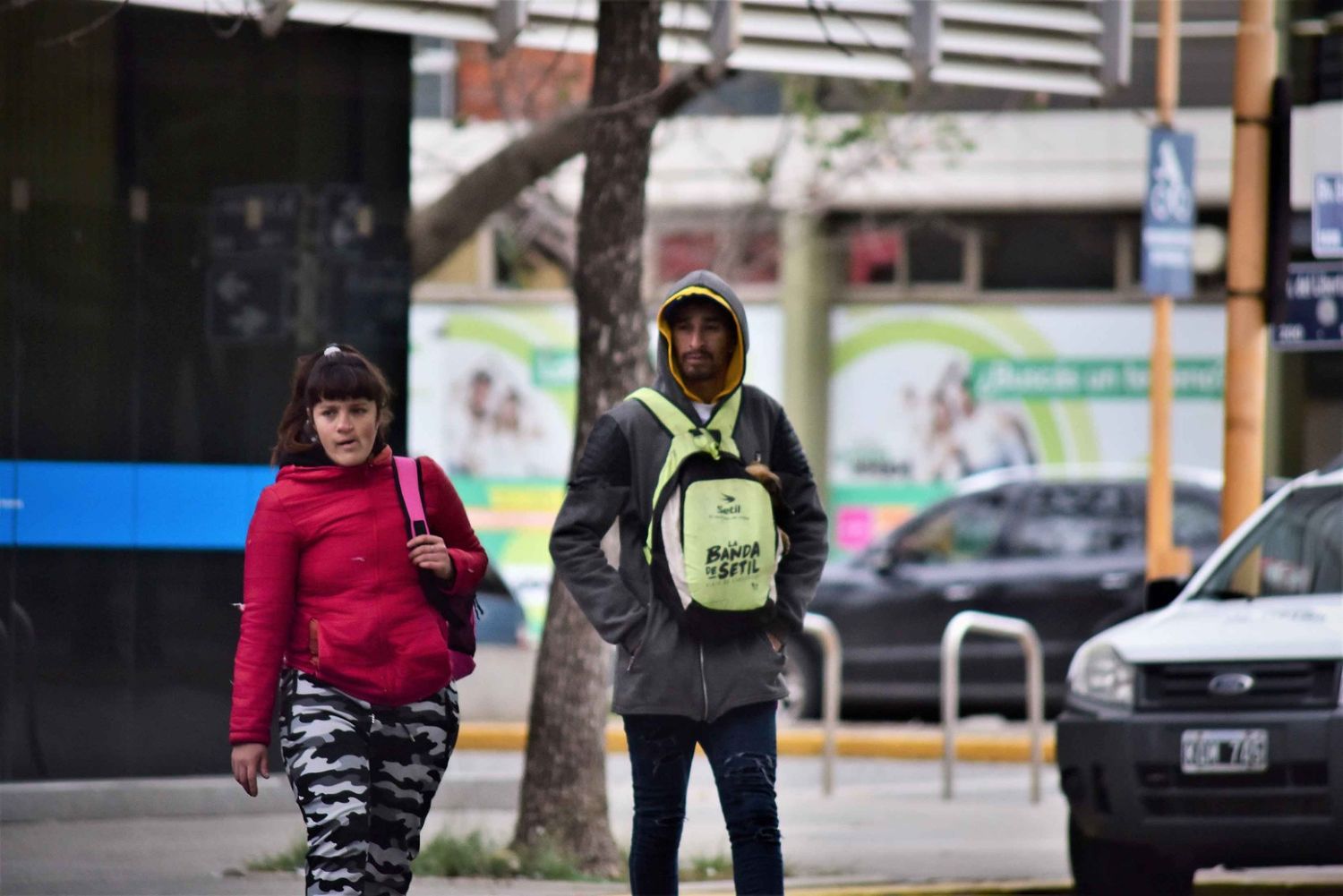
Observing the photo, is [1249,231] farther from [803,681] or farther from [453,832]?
[803,681]

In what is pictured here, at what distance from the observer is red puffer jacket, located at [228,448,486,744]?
18.0 ft

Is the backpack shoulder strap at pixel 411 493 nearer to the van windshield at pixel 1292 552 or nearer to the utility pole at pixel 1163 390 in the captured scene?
the van windshield at pixel 1292 552

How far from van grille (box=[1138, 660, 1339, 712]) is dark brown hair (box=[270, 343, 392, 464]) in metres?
3.39

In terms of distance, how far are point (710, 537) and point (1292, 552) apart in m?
3.74

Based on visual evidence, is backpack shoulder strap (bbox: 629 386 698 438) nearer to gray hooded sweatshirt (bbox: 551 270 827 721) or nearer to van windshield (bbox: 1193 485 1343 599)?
gray hooded sweatshirt (bbox: 551 270 827 721)

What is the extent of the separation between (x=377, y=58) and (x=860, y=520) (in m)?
13.4

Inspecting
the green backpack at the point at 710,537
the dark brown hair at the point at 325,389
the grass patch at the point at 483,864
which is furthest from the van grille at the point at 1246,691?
the dark brown hair at the point at 325,389

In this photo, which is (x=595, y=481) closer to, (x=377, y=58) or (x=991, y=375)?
(x=377, y=58)

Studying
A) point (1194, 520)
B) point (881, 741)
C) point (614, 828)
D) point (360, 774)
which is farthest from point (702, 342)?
point (1194, 520)

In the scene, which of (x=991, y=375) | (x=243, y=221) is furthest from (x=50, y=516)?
(x=991, y=375)

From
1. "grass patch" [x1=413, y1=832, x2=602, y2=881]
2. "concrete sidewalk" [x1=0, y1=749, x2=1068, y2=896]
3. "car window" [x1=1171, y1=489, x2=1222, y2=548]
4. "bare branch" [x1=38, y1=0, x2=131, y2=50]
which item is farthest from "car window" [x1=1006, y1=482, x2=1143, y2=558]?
"bare branch" [x1=38, y1=0, x2=131, y2=50]

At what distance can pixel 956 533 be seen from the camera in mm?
16828

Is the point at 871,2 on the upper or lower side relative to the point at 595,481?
upper

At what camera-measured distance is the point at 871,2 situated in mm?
10578
